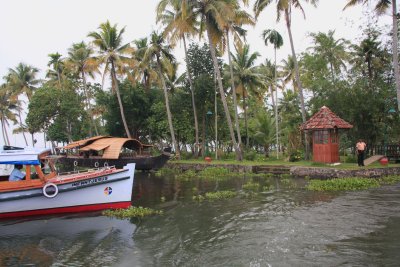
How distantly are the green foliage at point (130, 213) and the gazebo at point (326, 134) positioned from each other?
1291 centimetres

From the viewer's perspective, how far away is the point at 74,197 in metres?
13.6

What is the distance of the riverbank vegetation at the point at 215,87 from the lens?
87.1ft

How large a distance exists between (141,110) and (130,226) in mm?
30070

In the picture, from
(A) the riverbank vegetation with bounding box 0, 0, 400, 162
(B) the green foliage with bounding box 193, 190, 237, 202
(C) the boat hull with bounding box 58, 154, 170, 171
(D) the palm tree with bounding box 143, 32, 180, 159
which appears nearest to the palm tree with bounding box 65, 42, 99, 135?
(A) the riverbank vegetation with bounding box 0, 0, 400, 162

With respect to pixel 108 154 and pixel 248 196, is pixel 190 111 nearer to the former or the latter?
pixel 108 154

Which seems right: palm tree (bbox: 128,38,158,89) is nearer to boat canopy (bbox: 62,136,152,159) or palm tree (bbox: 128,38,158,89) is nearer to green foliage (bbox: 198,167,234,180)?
boat canopy (bbox: 62,136,152,159)

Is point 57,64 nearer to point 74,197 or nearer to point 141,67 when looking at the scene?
point 141,67

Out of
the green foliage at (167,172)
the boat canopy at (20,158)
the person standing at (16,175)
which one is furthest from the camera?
the green foliage at (167,172)

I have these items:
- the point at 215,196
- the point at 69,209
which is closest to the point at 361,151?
the point at 215,196

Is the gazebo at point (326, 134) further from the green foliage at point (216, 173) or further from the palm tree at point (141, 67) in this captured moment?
the palm tree at point (141, 67)

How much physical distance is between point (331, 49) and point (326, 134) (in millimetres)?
18399

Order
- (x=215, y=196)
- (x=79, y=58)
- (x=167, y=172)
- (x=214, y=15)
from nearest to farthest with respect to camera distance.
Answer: (x=215, y=196) < (x=214, y=15) < (x=167, y=172) < (x=79, y=58)

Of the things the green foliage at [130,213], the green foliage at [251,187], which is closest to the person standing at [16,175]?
the green foliage at [130,213]

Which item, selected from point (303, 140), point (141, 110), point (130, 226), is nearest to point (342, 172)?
point (303, 140)
